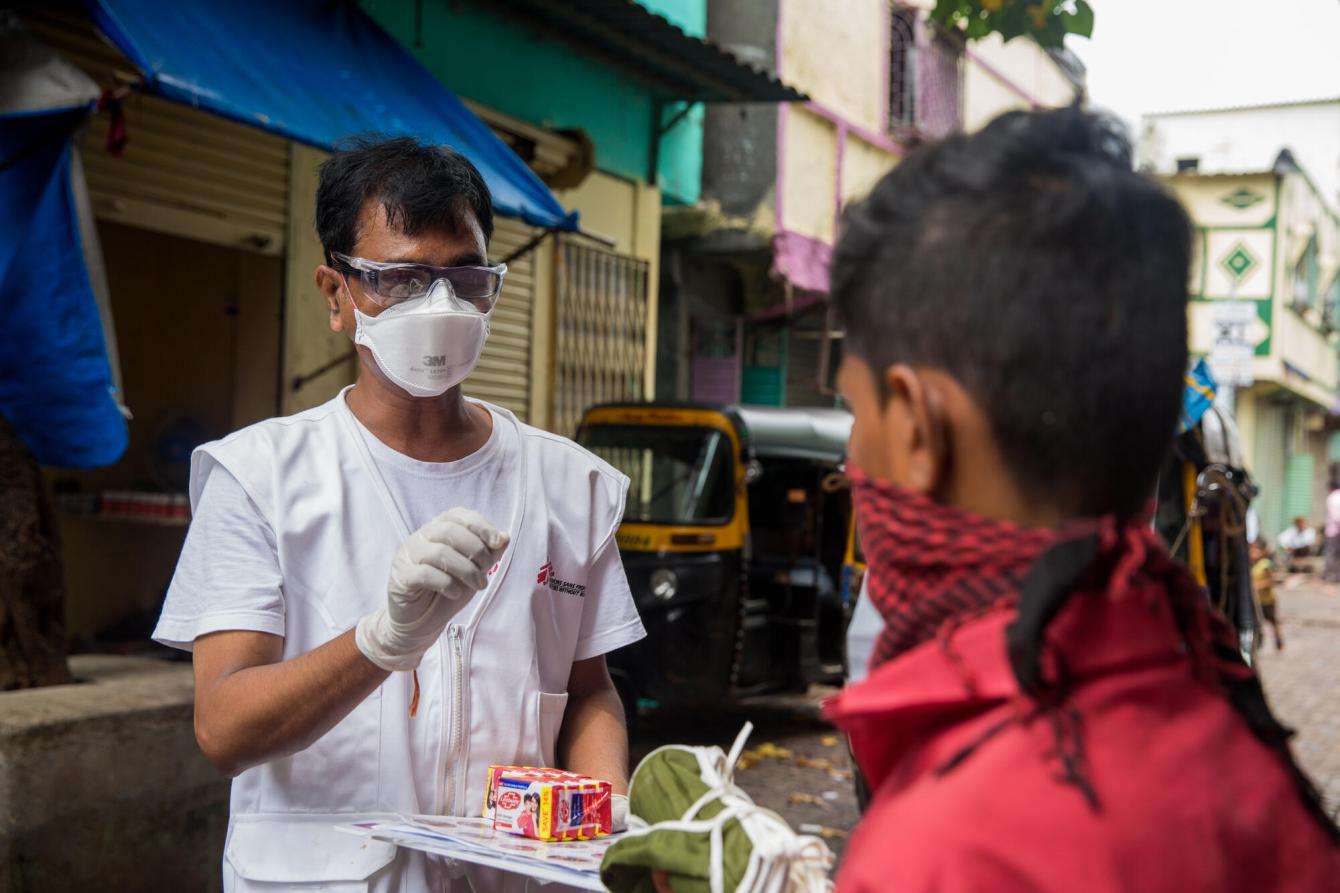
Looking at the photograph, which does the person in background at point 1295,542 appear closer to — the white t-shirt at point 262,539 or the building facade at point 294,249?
the building facade at point 294,249

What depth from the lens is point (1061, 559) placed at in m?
0.92

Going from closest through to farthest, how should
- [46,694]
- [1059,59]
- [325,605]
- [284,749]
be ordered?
[284,749] → [325,605] → [46,694] → [1059,59]

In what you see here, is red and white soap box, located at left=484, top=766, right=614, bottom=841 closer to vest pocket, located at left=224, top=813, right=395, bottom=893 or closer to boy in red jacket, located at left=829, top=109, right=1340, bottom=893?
vest pocket, located at left=224, top=813, right=395, bottom=893

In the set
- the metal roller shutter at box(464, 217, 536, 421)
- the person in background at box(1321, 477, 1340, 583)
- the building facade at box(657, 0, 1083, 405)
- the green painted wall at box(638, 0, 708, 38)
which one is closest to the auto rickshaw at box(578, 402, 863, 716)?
the metal roller shutter at box(464, 217, 536, 421)

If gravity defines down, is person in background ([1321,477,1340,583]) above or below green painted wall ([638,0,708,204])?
below

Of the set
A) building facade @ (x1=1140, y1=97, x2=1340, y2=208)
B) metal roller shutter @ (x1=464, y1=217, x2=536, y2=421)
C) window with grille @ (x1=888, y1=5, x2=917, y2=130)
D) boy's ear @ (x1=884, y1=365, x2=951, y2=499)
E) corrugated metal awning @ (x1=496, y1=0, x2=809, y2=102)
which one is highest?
building facade @ (x1=1140, y1=97, x2=1340, y2=208)

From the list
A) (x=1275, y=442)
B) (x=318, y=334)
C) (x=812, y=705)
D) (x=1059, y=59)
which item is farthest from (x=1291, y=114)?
(x=318, y=334)

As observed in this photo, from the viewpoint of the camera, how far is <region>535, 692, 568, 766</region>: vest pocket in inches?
81.3

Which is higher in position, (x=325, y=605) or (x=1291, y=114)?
(x=1291, y=114)

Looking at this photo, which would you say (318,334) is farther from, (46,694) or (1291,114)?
(1291,114)

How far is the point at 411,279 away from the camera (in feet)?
7.13

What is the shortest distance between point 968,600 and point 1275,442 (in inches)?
1302

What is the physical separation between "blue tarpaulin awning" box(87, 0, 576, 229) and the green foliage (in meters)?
1.89

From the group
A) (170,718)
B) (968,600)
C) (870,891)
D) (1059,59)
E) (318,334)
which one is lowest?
(170,718)
